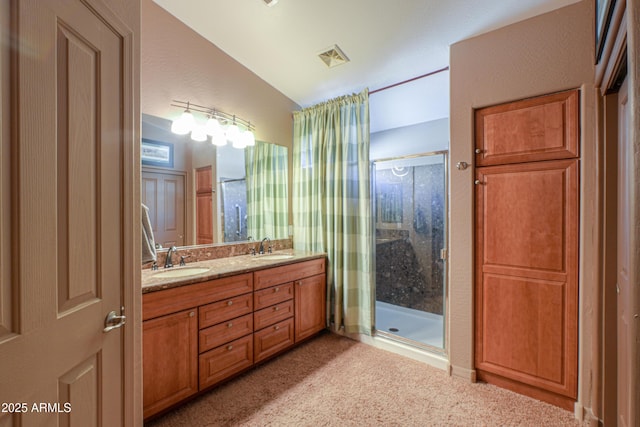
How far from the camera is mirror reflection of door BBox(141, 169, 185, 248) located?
2055 mm

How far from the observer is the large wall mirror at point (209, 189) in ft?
6.91

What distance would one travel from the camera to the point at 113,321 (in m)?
1.00

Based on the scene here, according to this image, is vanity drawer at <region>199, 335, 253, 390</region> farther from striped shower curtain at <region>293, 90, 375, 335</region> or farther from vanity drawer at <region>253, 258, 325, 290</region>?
striped shower curtain at <region>293, 90, 375, 335</region>

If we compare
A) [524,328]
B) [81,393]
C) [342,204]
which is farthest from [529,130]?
[81,393]

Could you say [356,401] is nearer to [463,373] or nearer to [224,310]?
[463,373]

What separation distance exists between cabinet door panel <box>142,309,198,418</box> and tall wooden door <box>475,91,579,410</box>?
1967 millimetres

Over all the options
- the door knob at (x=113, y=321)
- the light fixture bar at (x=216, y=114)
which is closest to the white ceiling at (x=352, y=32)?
the light fixture bar at (x=216, y=114)

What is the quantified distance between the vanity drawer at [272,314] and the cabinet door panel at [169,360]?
0.49 m

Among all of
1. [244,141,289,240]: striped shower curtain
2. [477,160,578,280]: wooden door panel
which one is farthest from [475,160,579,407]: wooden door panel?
[244,141,289,240]: striped shower curtain

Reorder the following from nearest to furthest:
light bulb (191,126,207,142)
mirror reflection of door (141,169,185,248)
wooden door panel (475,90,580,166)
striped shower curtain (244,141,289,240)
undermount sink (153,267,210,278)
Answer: wooden door panel (475,90,580,166), undermount sink (153,267,210,278), mirror reflection of door (141,169,185,248), light bulb (191,126,207,142), striped shower curtain (244,141,289,240)

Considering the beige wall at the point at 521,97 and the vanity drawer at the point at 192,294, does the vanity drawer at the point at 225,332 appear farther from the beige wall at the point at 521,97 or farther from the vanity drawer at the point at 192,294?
the beige wall at the point at 521,97

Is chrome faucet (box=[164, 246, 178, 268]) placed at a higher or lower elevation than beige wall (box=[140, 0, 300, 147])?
lower

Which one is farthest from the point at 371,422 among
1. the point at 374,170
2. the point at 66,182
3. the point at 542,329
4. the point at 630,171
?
the point at 374,170

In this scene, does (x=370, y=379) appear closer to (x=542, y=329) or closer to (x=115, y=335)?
(x=542, y=329)
